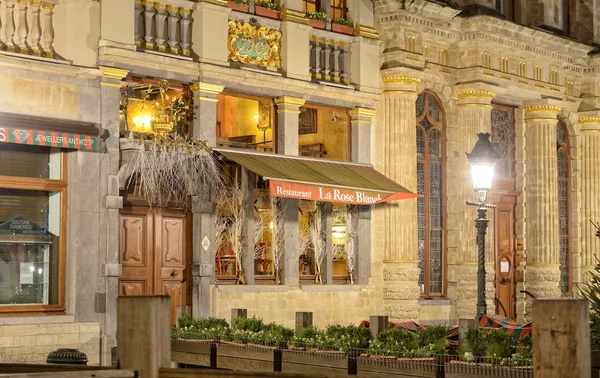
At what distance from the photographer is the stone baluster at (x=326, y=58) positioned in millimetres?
25172

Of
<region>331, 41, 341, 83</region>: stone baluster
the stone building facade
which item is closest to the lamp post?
the stone building facade

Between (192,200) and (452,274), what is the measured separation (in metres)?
7.76

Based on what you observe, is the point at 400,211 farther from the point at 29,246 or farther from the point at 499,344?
the point at 499,344

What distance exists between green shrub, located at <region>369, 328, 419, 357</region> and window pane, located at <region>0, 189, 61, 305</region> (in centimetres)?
702

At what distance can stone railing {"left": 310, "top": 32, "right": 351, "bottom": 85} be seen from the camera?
25031 millimetres

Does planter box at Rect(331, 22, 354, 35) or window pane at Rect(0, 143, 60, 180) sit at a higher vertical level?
planter box at Rect(331, 22, 354, 35)

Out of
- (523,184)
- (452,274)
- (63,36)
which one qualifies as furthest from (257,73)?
(523,184)

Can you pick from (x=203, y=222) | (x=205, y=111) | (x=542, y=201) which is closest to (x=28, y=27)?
(x=205, y=111)

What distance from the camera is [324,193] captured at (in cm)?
2302

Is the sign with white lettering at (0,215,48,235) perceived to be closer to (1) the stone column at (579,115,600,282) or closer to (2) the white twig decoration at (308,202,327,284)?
(2) the white twig decoration at (308,202,327,284)

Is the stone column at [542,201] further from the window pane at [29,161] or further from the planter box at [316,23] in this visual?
the window pane at [29,161]

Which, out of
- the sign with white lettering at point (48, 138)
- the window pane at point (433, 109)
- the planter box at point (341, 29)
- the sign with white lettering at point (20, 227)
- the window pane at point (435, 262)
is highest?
the planter box at point (341, 29)

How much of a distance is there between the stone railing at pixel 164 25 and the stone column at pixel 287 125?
2.63 m

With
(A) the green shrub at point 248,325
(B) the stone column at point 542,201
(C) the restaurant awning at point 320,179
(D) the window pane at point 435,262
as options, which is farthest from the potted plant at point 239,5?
(B) the stone column at point 542,201
